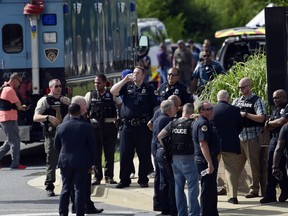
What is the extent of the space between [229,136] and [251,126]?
702 mm

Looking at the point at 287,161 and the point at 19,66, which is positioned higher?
the point at 19,66

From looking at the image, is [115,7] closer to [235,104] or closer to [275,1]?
[275,1]

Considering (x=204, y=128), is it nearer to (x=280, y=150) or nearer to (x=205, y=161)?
(x=205, y=161)

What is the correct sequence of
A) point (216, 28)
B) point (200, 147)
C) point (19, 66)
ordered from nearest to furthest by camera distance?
1. point (200, 147)
2. point (19, 66)
3. point (216, 28)

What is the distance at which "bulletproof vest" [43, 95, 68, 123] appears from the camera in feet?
54.7

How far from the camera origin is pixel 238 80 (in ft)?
58.5

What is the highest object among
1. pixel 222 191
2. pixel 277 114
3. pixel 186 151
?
pixel 277 114

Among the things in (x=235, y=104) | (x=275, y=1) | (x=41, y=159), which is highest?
(x=275, y=1)

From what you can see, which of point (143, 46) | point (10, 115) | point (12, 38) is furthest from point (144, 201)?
point (143, 46)

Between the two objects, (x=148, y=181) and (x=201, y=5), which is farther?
(x=201, y=5)

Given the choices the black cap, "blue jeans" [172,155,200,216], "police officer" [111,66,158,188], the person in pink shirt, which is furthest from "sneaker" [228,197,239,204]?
the person in pink shirt

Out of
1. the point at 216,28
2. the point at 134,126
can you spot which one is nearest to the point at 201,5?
the point at 216,28

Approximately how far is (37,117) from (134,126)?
1490 millimetres

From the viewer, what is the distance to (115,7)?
77.3ft
